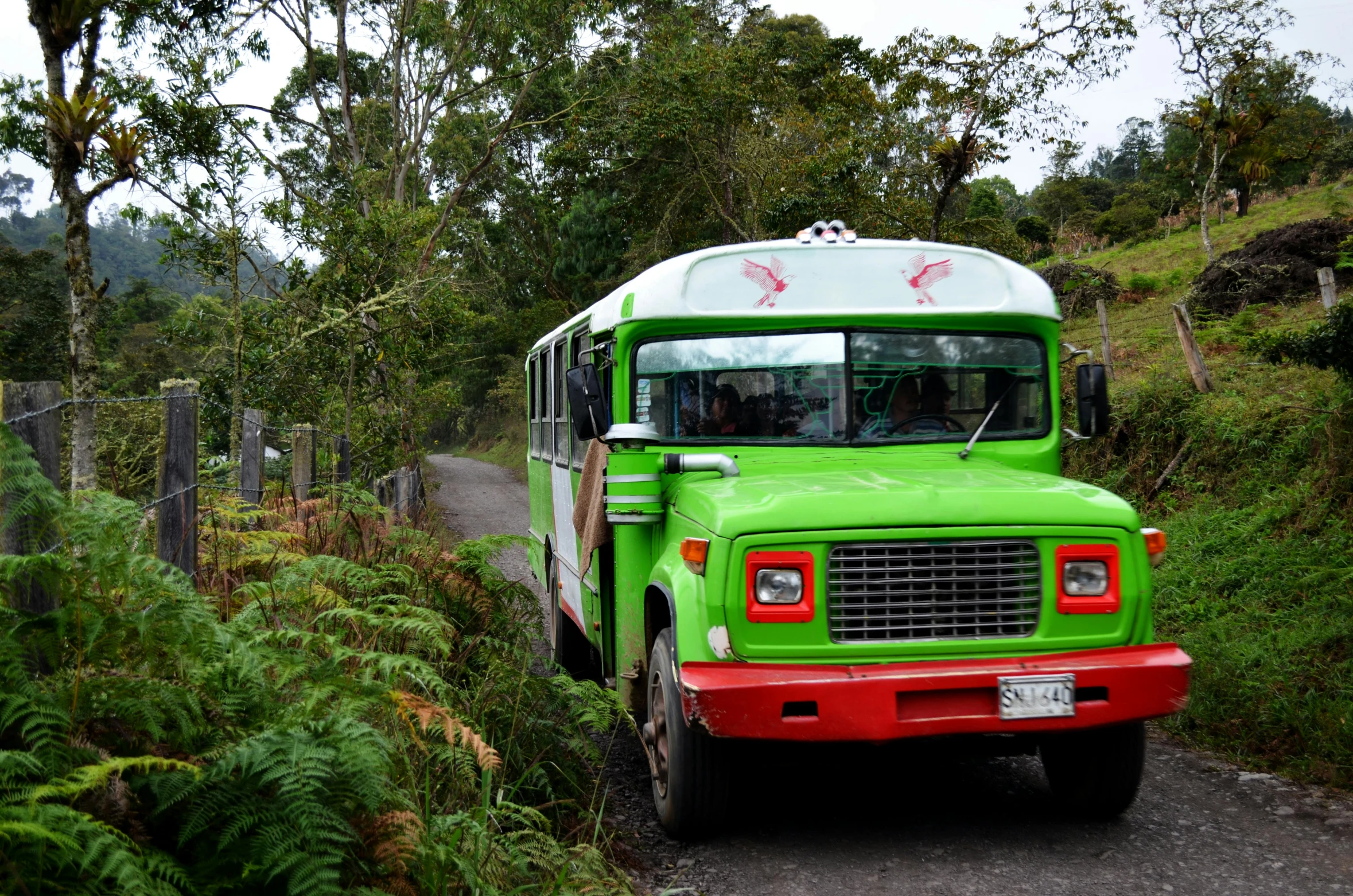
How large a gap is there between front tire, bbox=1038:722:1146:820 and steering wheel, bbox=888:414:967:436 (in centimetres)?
160

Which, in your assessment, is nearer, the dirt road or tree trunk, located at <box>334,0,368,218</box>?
the dirt road

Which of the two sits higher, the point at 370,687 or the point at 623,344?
the point at 623,344

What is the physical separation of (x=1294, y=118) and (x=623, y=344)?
3936 cm

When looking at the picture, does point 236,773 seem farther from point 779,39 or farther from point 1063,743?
point 779,39

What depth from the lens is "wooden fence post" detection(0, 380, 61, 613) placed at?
10.2 feet

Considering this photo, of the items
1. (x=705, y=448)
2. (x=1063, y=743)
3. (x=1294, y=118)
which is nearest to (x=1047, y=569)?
(x=1063, y=743)

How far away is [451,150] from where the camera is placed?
2981 centimetres

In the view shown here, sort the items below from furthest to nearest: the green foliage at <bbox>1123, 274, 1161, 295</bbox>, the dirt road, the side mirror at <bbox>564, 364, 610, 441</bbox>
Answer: the green foliage at <bbox>1123, 274, 1161, 295</bbox> < the side mirror at <bbox>564, 364, 610, 441</bbox> < the dirt road

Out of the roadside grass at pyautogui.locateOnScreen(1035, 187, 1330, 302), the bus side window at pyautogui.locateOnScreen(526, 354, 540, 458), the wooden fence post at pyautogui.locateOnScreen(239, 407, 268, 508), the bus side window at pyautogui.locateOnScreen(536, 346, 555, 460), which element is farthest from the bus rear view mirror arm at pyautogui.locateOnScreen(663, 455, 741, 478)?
the roadside grass at pyautogui.locateOnScreen(1035, 187, 1330, 302)

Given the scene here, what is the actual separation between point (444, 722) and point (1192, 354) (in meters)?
10.9

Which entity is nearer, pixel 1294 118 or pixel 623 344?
pixel 623 344

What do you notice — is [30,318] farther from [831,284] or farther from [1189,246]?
[831,284]

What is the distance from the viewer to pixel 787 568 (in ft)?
14.3

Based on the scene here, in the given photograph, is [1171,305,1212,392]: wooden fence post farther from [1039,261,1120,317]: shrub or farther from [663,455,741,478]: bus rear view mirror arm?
[1039,261,1120,317]: shrub
